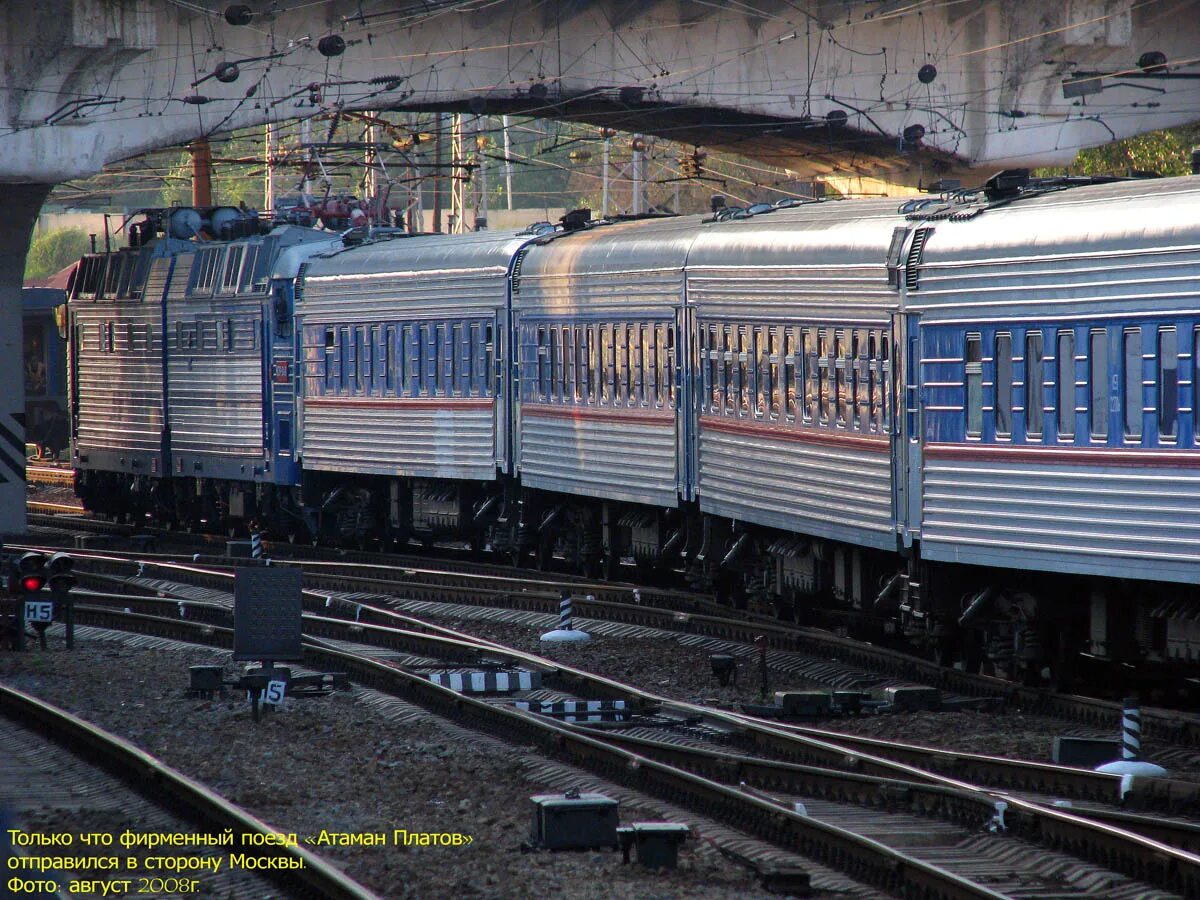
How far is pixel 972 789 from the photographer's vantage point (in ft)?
38.2

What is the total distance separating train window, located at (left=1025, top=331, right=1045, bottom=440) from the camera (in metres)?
15.2

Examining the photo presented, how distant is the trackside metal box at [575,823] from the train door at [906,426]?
19.9 ft

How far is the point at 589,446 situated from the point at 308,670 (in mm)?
6919

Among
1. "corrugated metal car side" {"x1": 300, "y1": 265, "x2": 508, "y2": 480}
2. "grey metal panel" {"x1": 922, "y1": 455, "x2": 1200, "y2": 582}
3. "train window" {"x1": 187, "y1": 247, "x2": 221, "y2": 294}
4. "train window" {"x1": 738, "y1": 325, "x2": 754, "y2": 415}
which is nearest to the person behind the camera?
"grey metal panel" {"x1": 922, "y1": 455, "x2": 1200, "y2": 582}

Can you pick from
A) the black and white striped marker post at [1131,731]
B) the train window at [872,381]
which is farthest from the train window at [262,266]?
the black and white striped marker post at [1131,731]

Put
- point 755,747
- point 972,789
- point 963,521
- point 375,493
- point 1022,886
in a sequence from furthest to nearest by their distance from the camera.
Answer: point 375,493 < point 963,521 < point 755,747 < point 972,789 < point 1022,886

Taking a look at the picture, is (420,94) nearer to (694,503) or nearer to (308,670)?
(694,503)

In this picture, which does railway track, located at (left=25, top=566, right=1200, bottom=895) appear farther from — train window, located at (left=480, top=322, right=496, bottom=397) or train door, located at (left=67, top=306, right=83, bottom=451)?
train door, located at (left=67, top=306, right=83, bottom=451)

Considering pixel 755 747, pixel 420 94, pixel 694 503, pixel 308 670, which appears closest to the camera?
pixel 755 747

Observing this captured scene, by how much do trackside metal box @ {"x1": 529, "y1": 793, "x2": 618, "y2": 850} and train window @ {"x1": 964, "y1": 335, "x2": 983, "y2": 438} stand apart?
19.0 ft

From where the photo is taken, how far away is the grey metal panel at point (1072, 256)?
45.5 feet

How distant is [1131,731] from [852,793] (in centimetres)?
184

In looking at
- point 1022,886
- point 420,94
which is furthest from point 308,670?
point 420,94

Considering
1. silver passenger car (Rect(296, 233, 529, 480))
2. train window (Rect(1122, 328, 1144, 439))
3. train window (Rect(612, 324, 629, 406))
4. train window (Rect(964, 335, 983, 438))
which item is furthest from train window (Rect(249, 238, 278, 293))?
train window (Rect(1122, 328, 1144, 439))
